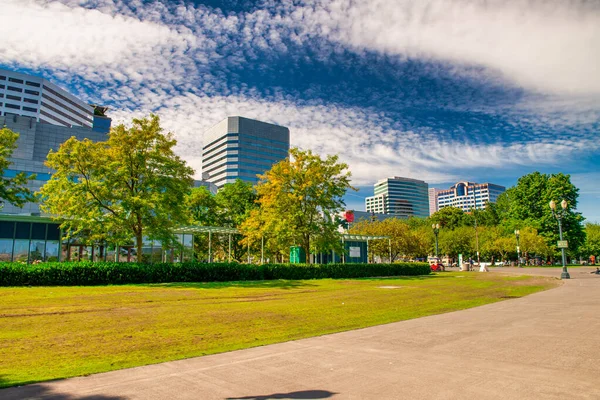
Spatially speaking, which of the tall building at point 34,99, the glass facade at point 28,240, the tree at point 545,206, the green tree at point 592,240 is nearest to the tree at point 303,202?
the glass facade at point 28,240

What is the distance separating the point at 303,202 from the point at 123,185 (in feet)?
52.4

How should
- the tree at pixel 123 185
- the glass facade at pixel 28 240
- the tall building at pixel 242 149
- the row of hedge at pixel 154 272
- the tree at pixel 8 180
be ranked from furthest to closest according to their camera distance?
the tall building at pixel 242 149, the glass facade at pixel 28 240, the tree at pixel 8 180, the tree at pixel 123 185, the row of hedge at pixel 154 272

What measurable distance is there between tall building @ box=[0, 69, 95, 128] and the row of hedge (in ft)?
419

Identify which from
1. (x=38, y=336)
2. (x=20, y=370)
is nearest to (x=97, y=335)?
(x=38, y=336)

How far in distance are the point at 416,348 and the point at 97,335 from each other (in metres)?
7.36

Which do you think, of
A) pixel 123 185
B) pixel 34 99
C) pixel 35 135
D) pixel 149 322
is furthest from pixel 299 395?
pixel 34 99

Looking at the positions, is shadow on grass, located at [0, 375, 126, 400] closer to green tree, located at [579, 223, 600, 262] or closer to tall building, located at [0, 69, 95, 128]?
green tree, located at [579, 223, 600, 262]

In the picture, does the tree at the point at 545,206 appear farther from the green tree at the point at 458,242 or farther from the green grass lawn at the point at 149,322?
the green grass lawn at the point at 149,322

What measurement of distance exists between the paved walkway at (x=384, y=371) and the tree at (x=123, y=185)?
2073 cm

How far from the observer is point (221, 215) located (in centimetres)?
5738

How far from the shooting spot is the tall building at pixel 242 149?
611 ft

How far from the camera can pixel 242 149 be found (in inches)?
7357

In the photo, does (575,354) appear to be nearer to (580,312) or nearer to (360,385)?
(360,385)

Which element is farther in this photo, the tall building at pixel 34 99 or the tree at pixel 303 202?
the tall building at pixel 34 99
